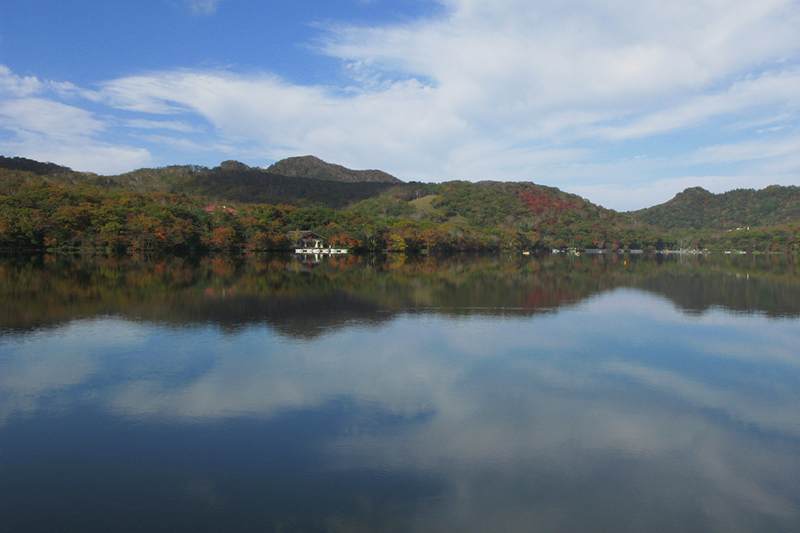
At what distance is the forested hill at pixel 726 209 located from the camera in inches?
6068

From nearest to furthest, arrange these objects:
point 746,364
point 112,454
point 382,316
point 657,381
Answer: point 112,454, point 657,381, point 746,364, point 382,316

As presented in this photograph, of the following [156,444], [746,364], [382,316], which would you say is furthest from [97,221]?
[746,364]

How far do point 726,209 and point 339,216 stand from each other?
150 meters

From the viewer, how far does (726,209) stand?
168875 millimetres

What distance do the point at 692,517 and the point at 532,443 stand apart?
6.45 feet

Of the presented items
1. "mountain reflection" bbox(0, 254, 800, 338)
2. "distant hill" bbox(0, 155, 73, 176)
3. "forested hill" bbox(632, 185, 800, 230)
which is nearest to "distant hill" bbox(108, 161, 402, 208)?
"distant hill" bbox(0, 155, 73, 176)

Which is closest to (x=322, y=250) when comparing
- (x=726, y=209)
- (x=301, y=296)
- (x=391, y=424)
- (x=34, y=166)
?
(x=301, y=296)

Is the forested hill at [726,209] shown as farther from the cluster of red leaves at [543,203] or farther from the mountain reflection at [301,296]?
the mountain reflection at [301,296]

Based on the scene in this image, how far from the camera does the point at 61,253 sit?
45.1 metres

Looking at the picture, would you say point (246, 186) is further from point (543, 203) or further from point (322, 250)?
point (322, 250)

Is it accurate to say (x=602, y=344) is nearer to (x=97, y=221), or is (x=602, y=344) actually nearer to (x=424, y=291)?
(x=424, y=291)

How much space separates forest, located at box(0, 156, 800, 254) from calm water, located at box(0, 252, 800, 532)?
37.2 m

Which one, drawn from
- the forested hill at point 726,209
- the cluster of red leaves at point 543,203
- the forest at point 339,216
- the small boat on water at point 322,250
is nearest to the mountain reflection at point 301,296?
the forest at point 339,216

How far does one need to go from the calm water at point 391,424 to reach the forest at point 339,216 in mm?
37215
